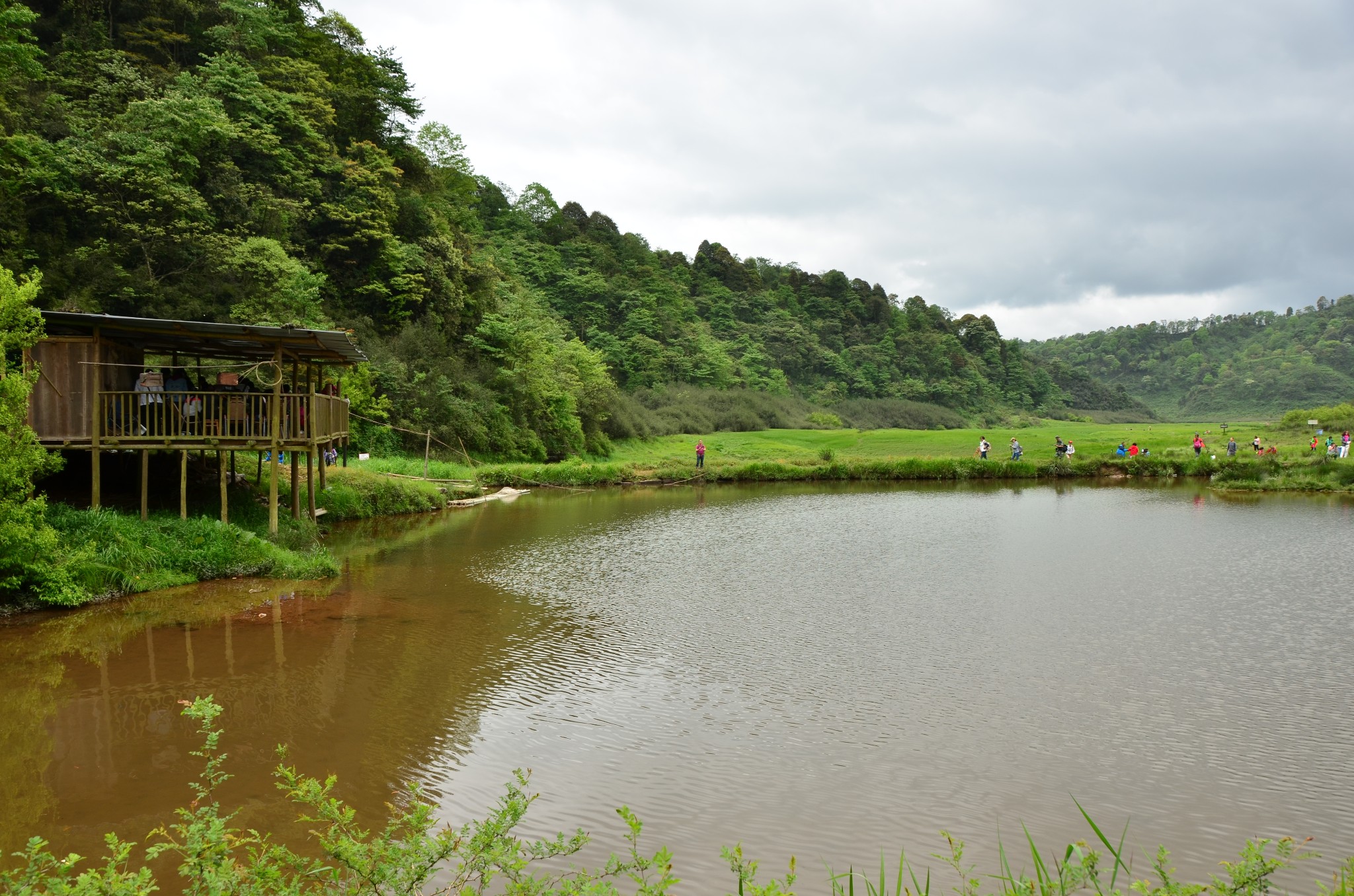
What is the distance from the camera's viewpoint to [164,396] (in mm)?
16281

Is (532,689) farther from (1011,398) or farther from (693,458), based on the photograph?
(1011,398)

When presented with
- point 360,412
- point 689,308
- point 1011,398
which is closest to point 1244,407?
point 1011,398

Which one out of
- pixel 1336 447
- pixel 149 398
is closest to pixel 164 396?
pixel 149 398

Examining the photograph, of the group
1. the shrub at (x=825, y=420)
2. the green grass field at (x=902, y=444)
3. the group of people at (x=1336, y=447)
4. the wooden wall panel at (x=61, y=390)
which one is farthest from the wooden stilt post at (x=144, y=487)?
the shrub at (x=825, y=420)

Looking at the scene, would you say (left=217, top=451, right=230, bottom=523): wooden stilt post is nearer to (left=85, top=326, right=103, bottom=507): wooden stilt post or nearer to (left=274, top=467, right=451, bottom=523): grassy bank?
(left=85, top=326, right=103, bottom=507): wooden stilt post

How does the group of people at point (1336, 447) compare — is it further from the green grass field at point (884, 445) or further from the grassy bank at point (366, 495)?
the grassy bank at point (366, 495)

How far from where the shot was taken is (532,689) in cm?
1016

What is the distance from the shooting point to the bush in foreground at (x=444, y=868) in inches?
175

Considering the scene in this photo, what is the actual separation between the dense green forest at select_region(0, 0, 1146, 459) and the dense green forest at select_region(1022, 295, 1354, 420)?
274 ft

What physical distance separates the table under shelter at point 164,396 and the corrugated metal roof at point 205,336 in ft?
0.09

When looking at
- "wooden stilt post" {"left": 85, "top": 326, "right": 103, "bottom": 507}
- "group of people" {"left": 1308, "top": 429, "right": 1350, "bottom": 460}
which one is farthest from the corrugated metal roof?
"group of people" {"left": 1308, "top": 429, "right": 1350, "bottom": 460}

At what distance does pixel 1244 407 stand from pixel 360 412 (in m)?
117

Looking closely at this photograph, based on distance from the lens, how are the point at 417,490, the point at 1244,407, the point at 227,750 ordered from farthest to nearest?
the point at 1244,407, the point at 417,490, the point at 227,750

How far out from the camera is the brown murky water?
7.02m
